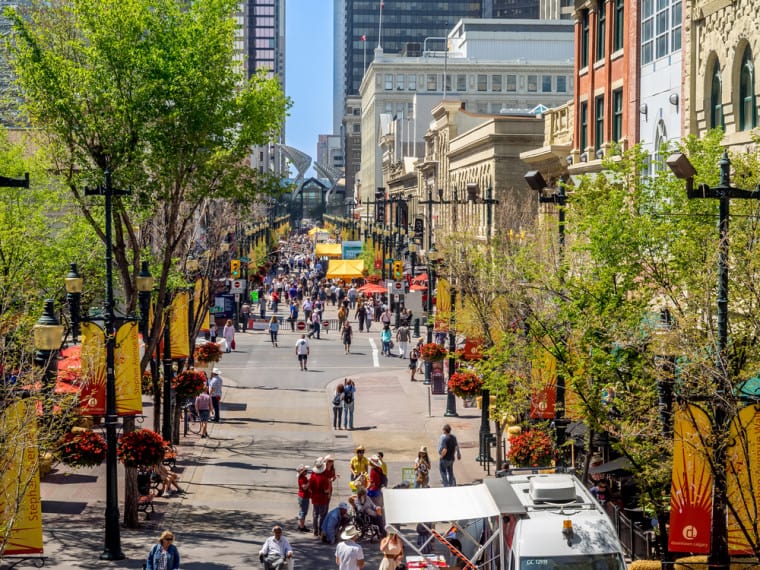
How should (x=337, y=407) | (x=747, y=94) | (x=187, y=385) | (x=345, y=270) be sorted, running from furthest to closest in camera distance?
(x=345, y=270)
(x=337, y=407)
(x=187, y=385)
(x=747, y=94)

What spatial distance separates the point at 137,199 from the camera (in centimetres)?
2692

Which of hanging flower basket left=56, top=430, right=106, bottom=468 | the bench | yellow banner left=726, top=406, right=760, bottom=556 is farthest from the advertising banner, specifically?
the bench

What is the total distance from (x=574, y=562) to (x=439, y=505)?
2.28 meters

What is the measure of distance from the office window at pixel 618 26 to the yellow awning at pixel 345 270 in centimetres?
3964

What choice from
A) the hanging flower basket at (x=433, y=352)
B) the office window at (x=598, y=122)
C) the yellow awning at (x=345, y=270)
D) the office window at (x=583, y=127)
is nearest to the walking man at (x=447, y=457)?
the hanging flower basket at (x=433, y=352)

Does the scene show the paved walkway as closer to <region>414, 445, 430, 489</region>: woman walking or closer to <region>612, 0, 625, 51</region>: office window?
<region>414, 445, 430, 489</region>: woman walking

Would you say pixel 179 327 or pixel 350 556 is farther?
pixel 179 327

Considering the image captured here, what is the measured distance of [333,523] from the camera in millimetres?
22547

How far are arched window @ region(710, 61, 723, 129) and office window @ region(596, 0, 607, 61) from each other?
13.1m

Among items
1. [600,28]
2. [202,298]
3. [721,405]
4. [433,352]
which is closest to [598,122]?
[600,28]

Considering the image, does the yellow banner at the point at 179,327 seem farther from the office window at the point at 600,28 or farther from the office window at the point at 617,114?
the office window at the point at 600,28

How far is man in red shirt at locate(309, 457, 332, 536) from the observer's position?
76.9 feet

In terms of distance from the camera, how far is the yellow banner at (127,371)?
73.5 ft

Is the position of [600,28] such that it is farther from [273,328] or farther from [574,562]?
[574,562]
